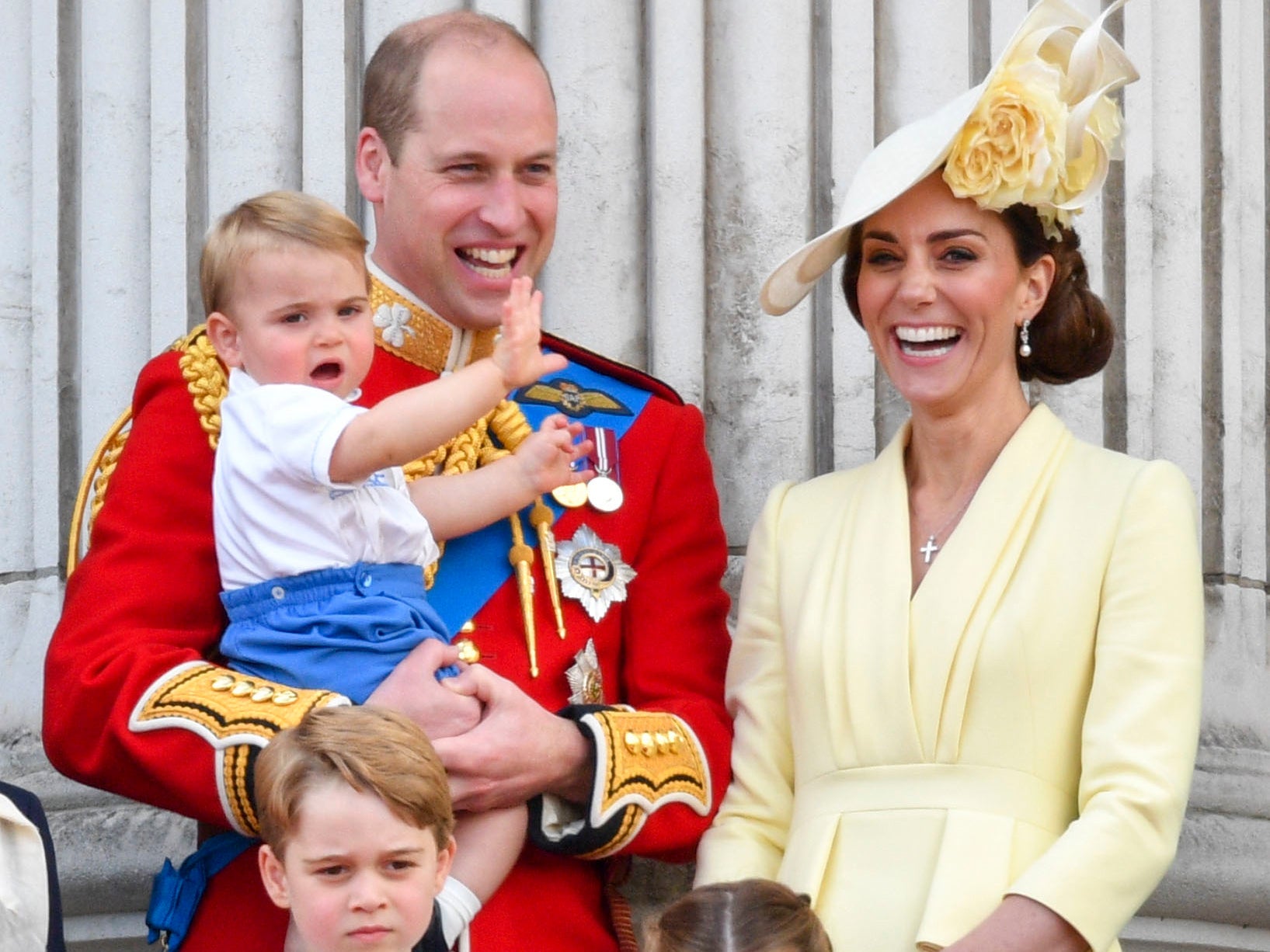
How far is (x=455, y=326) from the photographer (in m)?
4.16

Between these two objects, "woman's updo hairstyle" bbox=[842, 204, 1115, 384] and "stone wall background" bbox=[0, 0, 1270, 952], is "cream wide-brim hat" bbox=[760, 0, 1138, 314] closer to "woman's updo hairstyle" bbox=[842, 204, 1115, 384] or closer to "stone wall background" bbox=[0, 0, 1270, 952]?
"woman's updo hairstyle" bbox=[842, 204, 1115, 384]

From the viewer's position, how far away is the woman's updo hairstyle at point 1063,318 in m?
3.98

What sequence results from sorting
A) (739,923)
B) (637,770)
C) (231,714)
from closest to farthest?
(739,923) < (231,714) < (637,770)

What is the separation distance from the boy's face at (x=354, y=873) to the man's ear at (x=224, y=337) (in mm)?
729

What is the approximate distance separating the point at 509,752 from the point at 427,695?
0.15 metres

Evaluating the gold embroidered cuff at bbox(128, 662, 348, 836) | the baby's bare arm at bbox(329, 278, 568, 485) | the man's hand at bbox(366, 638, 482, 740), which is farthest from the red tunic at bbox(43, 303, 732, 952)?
the baby's bare arm at bbox(329, 278, 568, 485)

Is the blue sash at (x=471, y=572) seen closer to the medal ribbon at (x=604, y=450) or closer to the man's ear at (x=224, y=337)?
the medal ribbon at (x=604, y=450)

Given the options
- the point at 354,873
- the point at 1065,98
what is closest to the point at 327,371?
the point at 354,873

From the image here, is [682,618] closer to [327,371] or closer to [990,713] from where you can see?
[990,713]

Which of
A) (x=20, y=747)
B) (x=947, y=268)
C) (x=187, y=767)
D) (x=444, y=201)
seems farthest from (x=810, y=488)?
(x=20, y=747)

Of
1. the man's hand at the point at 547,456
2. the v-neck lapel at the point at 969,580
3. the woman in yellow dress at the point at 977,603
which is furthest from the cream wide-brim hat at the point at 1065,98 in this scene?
the man's hand at the point at 547,456

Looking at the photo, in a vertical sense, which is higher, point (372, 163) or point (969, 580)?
point (372, 163)

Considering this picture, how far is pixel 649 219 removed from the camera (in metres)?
4.61

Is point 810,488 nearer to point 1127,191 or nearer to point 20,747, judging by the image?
point 1127,191
